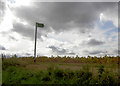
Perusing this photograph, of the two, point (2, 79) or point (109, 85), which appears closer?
point (109, 85)

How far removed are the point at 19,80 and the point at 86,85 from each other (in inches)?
115

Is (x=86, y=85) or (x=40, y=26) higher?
(x=40, y=26)

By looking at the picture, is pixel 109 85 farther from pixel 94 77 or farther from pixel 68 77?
pixel 68 77

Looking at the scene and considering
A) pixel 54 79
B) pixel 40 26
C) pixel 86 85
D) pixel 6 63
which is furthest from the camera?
pixel 40 26

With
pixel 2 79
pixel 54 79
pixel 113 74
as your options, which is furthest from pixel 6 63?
pixel 113 74

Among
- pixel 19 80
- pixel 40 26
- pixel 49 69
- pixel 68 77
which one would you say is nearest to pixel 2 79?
pixel 19 80

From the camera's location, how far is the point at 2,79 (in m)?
5.96

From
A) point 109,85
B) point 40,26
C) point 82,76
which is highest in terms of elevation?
point 40,26

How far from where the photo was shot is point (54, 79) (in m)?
5.39

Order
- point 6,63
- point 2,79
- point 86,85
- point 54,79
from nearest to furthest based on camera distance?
point 86,85
point 54,79
point 2,79
point 6,63

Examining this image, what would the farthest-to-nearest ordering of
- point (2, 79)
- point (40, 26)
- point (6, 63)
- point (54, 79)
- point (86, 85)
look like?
point (40, 26)
point (6, 63)
point (2, 79)
point (54, 79)
point (86, 85)

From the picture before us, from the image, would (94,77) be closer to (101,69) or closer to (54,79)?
(101,69)

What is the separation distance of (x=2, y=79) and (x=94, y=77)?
420cm

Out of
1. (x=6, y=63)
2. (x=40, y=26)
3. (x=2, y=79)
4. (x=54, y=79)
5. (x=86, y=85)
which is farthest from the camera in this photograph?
(x=40, y=26)
